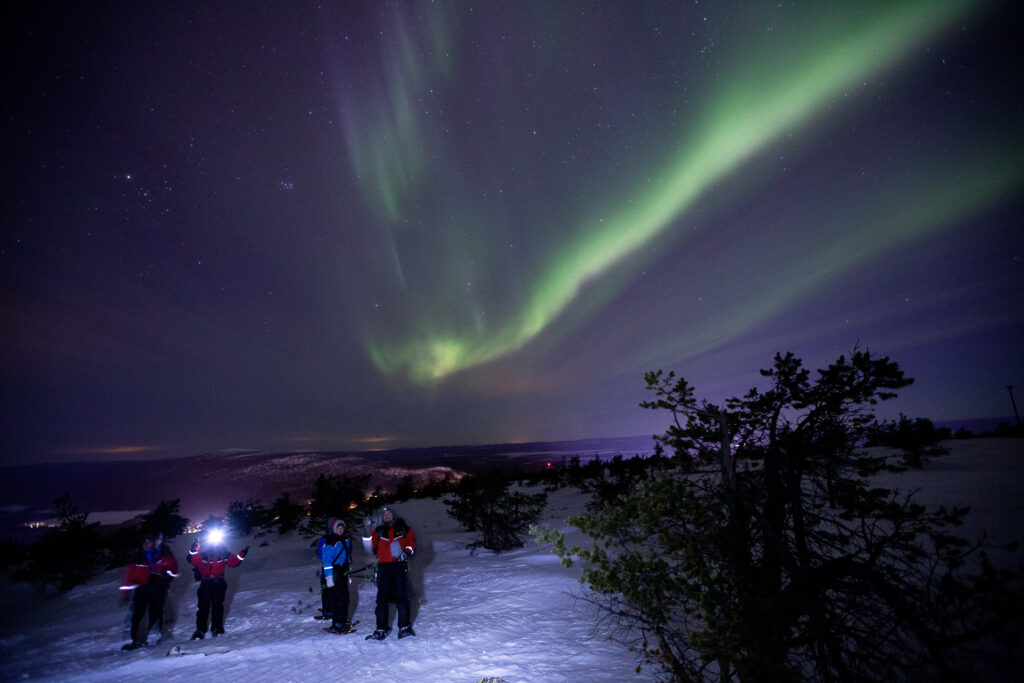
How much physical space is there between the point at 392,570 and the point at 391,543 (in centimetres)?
49

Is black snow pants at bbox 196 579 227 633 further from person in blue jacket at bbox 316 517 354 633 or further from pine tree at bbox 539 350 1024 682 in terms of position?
pine tree at bbox 539 350 1024 682

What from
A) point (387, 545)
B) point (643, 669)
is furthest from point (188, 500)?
point (643, 669)

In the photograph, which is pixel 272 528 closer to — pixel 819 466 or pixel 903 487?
pixel 819 466

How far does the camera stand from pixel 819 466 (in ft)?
17.0

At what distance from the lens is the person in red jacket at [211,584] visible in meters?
7.90

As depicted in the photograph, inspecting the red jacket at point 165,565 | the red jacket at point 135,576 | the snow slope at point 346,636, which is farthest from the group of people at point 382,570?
the red jacket at point 135,576

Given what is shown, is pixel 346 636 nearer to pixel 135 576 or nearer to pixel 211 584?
pixel 211 584

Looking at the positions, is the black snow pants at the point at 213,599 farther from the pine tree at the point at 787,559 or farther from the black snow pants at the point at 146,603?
the pine tree at the point at 787,559

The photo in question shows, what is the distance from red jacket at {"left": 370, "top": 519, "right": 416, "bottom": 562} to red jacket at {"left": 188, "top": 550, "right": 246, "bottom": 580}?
296 centimetres

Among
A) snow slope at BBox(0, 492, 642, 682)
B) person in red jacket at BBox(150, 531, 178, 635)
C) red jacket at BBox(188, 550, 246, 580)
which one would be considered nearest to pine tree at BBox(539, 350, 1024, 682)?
snow slope at BBox(0, 492, 642, 682)

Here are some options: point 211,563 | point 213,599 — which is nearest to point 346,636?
point 213,599

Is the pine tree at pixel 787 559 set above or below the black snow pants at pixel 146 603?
above

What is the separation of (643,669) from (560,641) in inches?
56.5

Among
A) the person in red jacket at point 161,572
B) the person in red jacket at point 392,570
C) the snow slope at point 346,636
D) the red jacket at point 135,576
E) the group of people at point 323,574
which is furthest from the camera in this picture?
the person in red jacket at point 161,572
